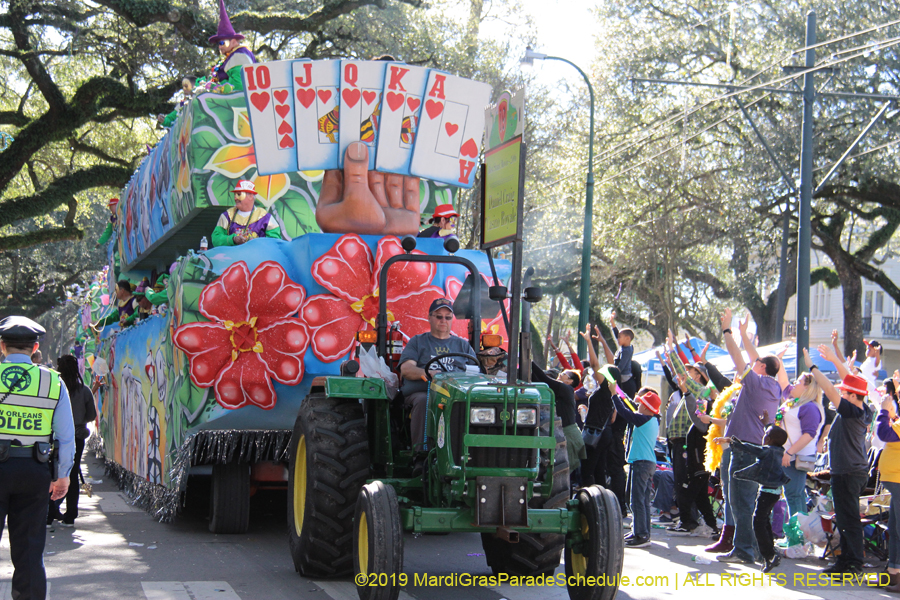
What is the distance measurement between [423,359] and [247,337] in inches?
92.4

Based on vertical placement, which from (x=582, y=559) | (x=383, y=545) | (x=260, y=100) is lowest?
(x=582, y=559)

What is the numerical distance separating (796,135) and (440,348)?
66.3 feet

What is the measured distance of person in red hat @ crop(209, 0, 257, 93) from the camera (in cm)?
1034

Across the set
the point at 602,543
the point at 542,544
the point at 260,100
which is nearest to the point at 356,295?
the point at 260,100

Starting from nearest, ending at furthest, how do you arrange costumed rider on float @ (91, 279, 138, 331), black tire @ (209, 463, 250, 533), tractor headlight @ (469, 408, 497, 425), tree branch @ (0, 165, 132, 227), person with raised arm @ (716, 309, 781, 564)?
tractor headlight @ (469, 408, 497, 425) < person with raised arm @ (716, 309, 781, 564) < black tire @ (209, 463, 250, 533) < costumed rider on float @ (91, 279, 138, 331) < tree branch @ (0, 165, 132, 227)

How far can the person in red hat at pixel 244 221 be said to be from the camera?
9.90 m

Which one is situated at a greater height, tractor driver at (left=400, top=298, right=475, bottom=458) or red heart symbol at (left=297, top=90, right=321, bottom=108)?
red heart symbol at (left=297, top=90, right=321, bottom=108)

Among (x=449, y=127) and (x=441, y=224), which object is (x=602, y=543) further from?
(x=449, y=127)

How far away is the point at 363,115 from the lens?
401 inches

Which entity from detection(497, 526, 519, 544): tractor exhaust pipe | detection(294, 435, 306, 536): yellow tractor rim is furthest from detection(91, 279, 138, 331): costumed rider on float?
detection(497, 526, 519, 544): tractor exhaust pipe

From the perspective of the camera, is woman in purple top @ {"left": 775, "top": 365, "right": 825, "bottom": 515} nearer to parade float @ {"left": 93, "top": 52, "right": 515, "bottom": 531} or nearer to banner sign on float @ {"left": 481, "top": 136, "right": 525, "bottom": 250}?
parade float @ {"left": 93, "top": 52, "right": 515, "bottom": 531}

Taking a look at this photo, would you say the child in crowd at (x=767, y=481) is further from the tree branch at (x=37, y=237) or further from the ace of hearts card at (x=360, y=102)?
the tree branch at (x=37, y=237)

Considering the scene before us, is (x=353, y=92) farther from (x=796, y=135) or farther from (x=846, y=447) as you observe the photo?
(x=796, y=135)

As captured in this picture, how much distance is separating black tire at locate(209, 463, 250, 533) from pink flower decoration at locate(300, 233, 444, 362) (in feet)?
4.46
